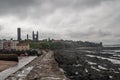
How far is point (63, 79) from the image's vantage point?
2698 cm

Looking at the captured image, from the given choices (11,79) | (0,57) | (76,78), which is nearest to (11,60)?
(0,57)

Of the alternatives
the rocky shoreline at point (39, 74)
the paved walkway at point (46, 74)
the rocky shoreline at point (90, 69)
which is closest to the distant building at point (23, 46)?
the rocky shoreline at point (90, 69)

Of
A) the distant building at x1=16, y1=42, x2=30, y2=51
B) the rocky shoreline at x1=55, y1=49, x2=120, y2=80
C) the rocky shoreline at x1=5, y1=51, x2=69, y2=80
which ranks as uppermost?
the distant building at x1=16, y1=42, x2=30, y2=51

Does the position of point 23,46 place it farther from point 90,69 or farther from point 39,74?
point 39,74

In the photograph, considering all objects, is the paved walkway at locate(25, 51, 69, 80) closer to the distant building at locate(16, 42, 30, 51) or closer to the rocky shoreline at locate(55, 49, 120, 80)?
the rocky shoreline at locate(55, 49, 120, 80)

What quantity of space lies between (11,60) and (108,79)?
37465 millimetres

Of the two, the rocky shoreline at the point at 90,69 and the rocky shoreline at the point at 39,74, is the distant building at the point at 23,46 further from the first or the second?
the rocky shoreline at the point at 39,74

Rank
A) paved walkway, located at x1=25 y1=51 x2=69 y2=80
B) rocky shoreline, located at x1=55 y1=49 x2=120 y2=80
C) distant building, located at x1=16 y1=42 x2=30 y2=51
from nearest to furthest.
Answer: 1. paved walkway, located at x1=25 y1=51 x2=69 y2=80
2. rocky shoreline, located at x1=55 y1=49 x2=120 y2=80
3. distant building, located at x1=16 y1=42 x2=30 y2=51

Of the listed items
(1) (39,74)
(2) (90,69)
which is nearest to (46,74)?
(1) (39,74)

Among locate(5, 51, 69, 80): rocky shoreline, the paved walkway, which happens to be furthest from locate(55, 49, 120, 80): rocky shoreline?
locate(5, 51, 69, 80): rocky shoreline

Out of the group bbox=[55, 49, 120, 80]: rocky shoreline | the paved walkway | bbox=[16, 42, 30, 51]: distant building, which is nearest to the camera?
the paved walkway

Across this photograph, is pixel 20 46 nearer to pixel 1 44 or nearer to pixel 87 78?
pixel 1 44

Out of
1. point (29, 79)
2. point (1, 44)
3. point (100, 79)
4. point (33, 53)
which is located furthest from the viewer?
point (1, 44)

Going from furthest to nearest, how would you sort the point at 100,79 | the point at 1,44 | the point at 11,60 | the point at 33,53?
the point at 1,44
the point at 33,53
the point at 11,60
the point at 100,79
